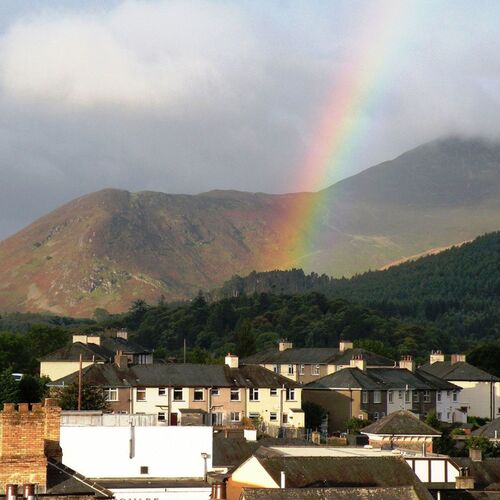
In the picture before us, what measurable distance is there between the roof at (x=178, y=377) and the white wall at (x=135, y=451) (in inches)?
1701

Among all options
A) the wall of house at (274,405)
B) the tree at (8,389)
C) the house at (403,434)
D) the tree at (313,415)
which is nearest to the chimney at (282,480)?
the house at (403,434)

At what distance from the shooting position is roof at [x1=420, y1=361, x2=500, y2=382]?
12438 cm

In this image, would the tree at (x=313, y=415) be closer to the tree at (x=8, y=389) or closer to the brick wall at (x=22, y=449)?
the tree at (x=8, y=389)

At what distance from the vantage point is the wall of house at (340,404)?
106688mm

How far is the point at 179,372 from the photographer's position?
10431 centimetres

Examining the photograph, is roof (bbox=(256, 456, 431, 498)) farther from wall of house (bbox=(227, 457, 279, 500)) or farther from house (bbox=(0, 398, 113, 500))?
house (bbox=(0, 398, 113, 500))

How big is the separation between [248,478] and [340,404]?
60.7 m

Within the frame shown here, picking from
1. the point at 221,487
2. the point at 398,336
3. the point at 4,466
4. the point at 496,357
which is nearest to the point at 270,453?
the point at 221,487

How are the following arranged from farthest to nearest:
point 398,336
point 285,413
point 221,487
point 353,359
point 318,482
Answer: point 398,336
point 353,359
point 285,413
point 318,482
point 221,487

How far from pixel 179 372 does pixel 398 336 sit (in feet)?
322

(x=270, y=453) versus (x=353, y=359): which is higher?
(x=353, y=359)

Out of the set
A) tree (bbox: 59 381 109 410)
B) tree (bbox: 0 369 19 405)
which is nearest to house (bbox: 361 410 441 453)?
tree (bbox: 59 381 109 410)

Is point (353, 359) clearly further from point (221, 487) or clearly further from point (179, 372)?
point (221, 487)

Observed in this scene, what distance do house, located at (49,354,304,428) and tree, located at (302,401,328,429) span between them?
1.22 m
